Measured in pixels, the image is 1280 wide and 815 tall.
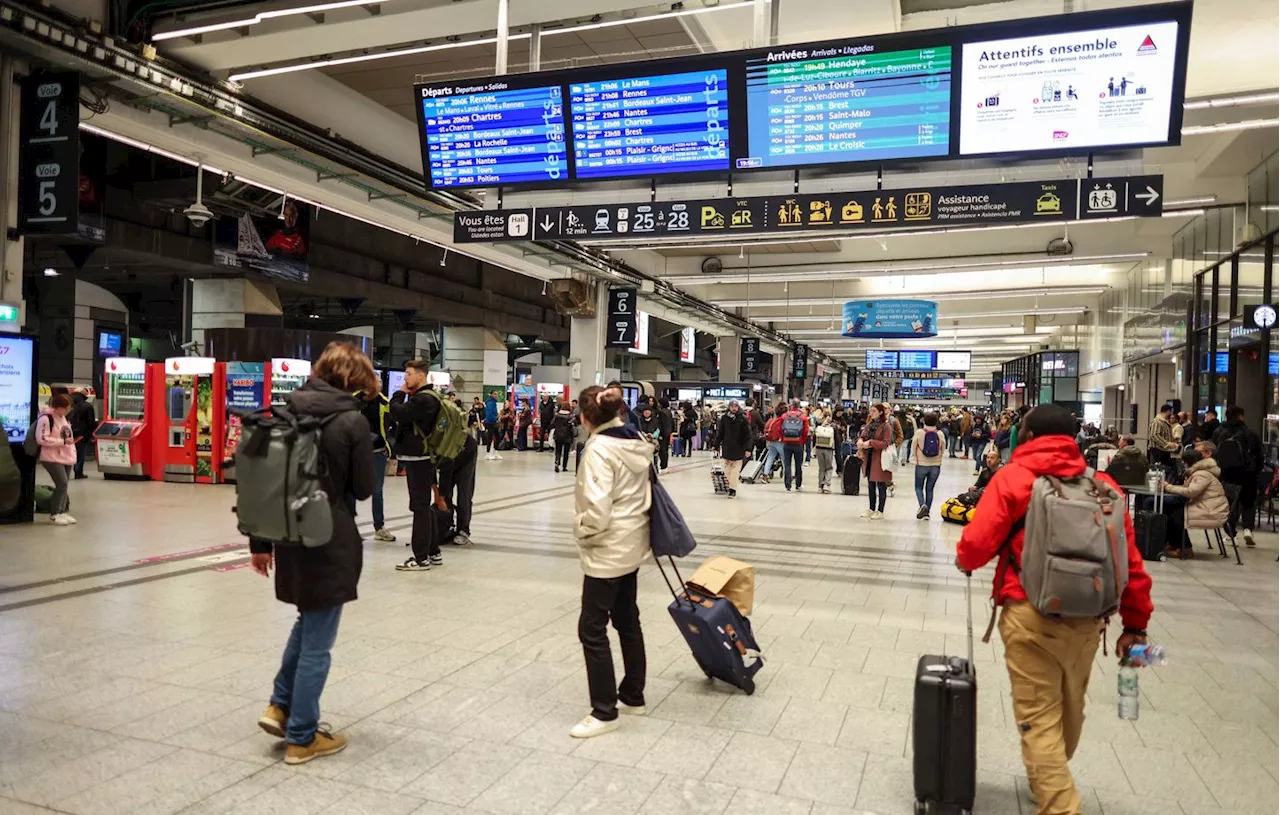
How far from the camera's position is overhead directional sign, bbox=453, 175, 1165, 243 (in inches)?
273

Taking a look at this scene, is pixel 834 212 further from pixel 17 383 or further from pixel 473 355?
pixel 473 355

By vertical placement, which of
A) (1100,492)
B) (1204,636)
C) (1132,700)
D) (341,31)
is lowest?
(1204,636)

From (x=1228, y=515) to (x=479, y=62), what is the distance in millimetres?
9881

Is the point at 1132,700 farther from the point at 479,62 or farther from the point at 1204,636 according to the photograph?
the point at 479,62

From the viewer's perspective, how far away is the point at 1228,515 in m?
9.23

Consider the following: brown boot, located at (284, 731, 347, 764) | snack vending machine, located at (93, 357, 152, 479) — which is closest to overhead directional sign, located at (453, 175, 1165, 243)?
brown boot, located at (284, 731, 347, 764)

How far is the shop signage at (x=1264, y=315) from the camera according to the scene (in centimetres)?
1156

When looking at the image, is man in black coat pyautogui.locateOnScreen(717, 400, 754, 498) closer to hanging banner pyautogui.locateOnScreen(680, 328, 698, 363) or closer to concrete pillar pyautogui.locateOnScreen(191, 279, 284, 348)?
concrete pillar pyautogui.locateOnScreen(191, 279, 284, 348)

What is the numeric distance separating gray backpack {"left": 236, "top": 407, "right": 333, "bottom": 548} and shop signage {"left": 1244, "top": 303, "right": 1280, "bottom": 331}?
41.6 feet

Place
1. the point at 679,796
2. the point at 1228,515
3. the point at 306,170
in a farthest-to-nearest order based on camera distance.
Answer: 1. the point at 306,170
2. the point at 1228,515
3. the point at 679,796

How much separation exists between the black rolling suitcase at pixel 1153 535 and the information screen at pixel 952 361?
80.9 ft

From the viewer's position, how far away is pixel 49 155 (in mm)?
8609

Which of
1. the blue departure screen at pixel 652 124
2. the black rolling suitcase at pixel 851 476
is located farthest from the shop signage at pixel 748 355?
the blue departure screen at pixel 652 124

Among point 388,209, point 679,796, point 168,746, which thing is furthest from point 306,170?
point 679,796
